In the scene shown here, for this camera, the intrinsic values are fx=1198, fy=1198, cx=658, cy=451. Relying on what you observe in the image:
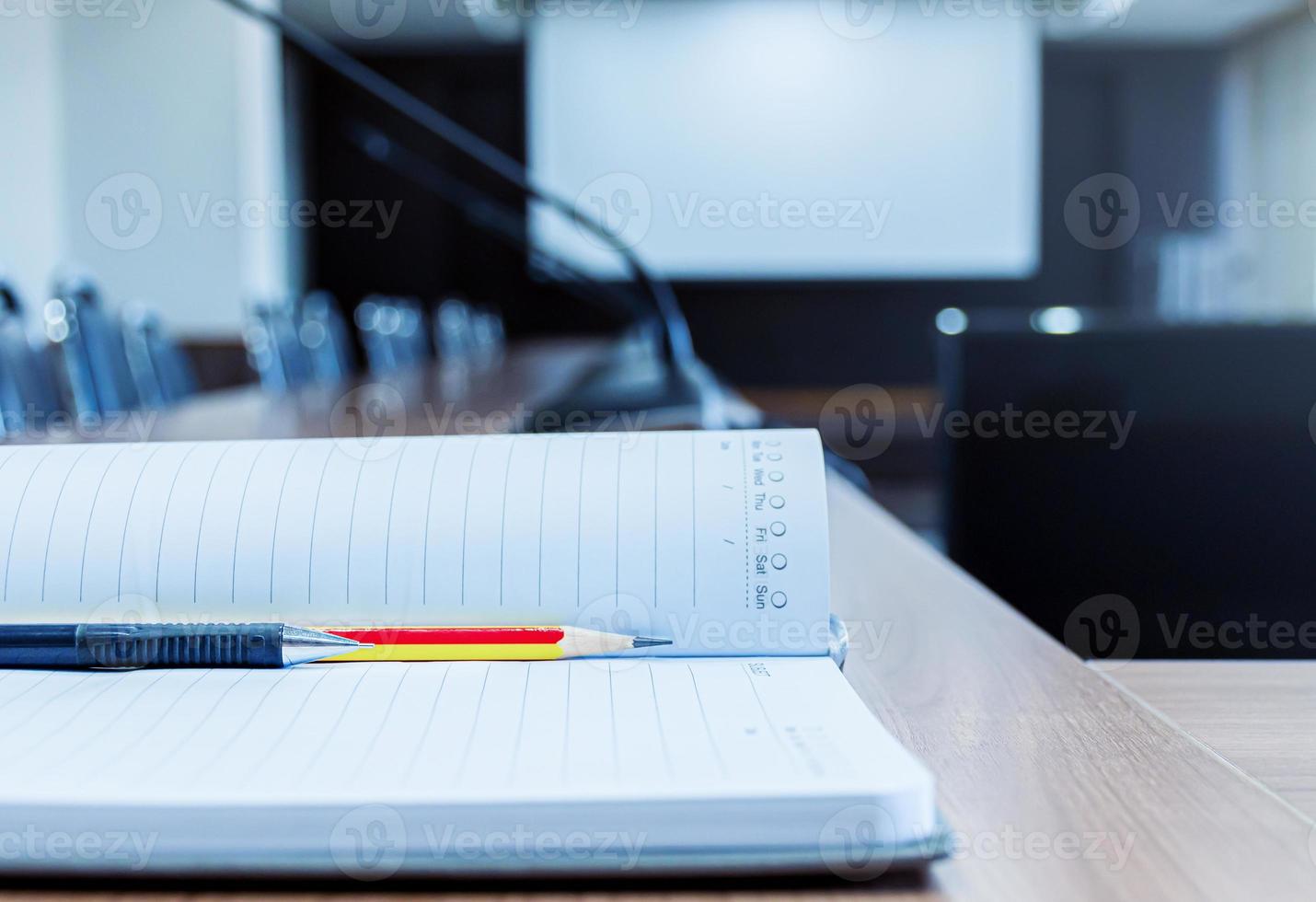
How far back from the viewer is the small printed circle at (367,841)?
0.28 m

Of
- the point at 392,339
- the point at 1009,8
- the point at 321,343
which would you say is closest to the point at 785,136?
the point at 1009,8

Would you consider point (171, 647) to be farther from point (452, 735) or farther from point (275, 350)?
point (275, 350)

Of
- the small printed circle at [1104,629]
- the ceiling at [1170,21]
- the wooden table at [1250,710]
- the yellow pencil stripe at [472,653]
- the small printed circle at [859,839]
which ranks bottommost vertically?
the small printed circle at [1104,629]

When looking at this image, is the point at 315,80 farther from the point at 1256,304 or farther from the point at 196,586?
the point at 196,586

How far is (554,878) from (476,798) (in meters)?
0.03

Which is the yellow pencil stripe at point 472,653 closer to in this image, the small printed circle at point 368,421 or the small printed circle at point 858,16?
the small printed circle at point 368,421

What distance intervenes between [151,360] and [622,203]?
343cm

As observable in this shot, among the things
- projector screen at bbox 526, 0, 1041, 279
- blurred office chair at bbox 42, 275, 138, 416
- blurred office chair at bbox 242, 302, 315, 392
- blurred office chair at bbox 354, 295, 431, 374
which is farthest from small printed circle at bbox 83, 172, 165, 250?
blurred office chair at bbox 42, 275, 138, 416

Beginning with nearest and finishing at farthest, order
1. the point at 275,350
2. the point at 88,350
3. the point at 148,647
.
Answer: the point at 148,647 → the point at 88,350 → the point at 275,350

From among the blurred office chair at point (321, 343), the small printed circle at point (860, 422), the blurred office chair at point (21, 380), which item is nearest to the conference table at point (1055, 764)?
the blurred office chair at point (21, 380)

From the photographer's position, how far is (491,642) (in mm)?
401

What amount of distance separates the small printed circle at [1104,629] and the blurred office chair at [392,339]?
6.96ft

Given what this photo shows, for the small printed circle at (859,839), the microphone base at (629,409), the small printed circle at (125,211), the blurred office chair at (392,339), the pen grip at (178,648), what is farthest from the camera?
the small printed circle at (125,211)

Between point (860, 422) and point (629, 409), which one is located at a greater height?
point (629, 409)
